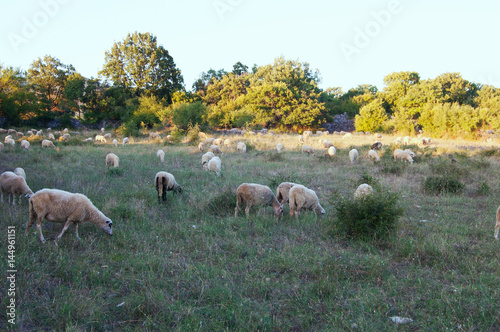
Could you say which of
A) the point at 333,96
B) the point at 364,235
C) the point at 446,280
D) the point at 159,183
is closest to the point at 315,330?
the point at 446,280

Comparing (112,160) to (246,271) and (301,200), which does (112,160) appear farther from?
(246,271)

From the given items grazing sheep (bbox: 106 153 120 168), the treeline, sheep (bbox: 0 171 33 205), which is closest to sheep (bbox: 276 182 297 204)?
sheep (bbox: 0 171 33 205)

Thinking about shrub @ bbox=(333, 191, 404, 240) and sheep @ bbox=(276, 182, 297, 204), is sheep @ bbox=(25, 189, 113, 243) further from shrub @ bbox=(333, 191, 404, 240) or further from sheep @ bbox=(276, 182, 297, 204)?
shrub @ bbox=(333, 191, 404, 240)

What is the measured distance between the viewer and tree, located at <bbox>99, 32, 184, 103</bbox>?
37.8 meters

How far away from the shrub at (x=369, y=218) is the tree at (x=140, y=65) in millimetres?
37158

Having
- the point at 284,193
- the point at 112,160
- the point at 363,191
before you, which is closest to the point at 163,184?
the point at 284,193

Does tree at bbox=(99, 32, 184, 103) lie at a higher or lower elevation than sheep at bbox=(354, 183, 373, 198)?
higher

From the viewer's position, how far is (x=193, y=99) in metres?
39.2

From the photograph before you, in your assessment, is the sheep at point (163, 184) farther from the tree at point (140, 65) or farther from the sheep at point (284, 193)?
the tree at point (140, 65)

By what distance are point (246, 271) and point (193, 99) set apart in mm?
37088

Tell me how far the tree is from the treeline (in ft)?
0.39

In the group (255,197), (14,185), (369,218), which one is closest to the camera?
(369,218)

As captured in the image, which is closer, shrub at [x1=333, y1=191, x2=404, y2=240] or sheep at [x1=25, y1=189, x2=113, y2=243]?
sheep at [x1=25, y1=189, x2=113, y2=243]

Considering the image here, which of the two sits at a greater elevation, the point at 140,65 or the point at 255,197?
the point at 140,65
